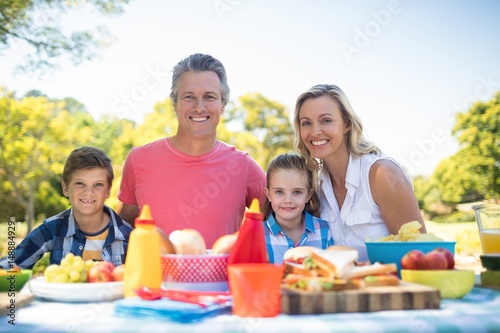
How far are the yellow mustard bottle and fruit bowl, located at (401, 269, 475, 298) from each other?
3.12 ft

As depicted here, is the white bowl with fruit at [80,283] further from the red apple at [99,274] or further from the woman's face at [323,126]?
the woman's face at [323,126]

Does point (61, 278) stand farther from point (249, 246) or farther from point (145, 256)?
point (249, 246)

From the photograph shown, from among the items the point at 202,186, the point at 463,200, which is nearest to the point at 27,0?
the point at 202,186

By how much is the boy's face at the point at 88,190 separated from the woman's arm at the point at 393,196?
171 centimetres

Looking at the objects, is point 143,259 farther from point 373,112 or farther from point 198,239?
point 373,112

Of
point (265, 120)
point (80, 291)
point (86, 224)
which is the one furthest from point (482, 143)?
point (80, 291)

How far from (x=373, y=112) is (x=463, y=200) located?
48.8 feet

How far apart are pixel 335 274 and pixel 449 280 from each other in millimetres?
464

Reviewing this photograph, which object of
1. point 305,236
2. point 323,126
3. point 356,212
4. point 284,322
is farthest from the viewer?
point 323,126

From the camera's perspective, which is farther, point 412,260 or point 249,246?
point 412,260

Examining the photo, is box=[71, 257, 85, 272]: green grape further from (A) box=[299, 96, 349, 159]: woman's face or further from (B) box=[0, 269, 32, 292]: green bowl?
(A) box=[299, 96, 349, 159]: woman's face

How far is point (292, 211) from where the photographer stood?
303 centimetres

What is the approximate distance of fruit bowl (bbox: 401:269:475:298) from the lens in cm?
179

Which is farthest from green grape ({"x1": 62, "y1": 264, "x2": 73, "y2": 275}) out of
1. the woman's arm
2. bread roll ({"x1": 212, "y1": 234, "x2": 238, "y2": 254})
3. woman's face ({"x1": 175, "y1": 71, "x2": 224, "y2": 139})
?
the woman's arm
